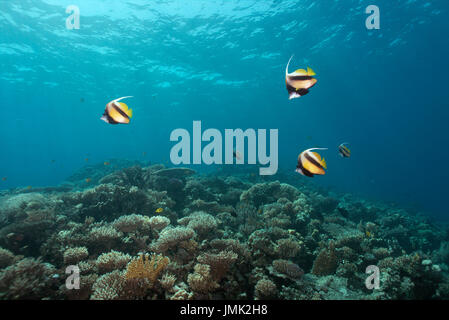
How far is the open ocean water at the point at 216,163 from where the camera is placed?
155 inches

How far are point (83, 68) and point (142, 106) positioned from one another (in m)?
23.5

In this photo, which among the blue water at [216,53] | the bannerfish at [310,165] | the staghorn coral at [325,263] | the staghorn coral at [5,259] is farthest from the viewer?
the blue water at [216,53]

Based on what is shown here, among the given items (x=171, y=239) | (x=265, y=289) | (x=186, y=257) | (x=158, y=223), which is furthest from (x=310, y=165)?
(x=158, y=223)

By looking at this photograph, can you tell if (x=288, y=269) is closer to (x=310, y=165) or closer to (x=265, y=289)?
(x=265, y=289)

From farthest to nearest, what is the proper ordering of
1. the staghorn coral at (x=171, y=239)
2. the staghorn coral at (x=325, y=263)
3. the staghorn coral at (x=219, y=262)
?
the staghorn coral at (x=325, y=263) → the staghorn coral at (x=171, y=239) → the staghorn coral at (x=219, y=262)

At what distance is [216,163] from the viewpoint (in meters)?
27.0

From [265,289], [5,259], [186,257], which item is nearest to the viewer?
[265,289]

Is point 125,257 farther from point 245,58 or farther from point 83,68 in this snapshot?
point 83,68

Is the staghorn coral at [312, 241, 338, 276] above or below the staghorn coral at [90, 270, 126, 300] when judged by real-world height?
below

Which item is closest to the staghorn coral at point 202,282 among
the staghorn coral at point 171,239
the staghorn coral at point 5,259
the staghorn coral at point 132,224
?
the staghorn coral at point 171,239

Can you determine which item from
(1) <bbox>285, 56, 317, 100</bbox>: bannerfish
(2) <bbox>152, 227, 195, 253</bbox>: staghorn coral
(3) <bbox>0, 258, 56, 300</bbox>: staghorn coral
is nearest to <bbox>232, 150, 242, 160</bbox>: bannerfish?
(2) <bbox>152, 227, 195, 253</bbox>: staghorn coral

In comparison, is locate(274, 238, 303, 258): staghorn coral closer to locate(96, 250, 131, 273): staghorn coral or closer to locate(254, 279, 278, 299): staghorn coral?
locate(254, 279, 278, 299): staghorn coral

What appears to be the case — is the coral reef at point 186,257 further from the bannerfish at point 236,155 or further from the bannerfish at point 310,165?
the bannerfish at point 310,165

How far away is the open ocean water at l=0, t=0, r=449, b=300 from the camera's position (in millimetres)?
3945
